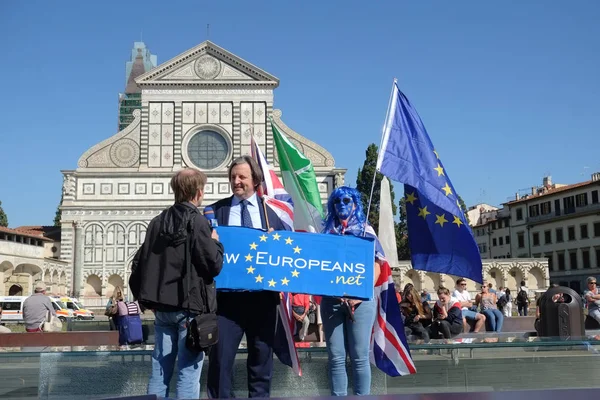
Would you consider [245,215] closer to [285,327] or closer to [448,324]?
[285,327]

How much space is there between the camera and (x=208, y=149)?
41.1m

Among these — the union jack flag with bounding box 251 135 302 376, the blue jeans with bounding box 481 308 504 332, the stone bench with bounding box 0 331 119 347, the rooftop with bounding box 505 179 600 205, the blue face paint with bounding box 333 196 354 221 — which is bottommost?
the stone bench with bounding box 0 331 119 347

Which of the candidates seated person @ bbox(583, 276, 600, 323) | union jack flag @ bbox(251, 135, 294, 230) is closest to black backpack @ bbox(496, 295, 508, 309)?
seated person @ bbox(583, 276, 600, 323)

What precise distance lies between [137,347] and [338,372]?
4.22 ft

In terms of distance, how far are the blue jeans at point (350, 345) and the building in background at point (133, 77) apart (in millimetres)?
58538

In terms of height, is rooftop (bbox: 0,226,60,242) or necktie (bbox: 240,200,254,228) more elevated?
rooftop (bbox: 0,226,60,242)

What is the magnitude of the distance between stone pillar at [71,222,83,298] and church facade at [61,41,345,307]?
0.06m

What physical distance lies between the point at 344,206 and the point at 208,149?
3735cm

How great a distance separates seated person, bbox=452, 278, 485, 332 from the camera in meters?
10.9

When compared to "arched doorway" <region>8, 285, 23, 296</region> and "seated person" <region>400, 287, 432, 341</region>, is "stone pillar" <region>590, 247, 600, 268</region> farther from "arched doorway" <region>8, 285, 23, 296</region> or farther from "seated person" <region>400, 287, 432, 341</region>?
"seated person" <region>400, 287, 432, 341</region>

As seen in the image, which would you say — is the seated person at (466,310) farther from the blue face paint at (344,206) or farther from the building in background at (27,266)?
the building in background at (27,266)

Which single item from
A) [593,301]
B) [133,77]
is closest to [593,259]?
[593,301]

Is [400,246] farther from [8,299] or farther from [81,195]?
[8,299]

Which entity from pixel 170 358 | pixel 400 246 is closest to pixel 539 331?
pixel 170 358
